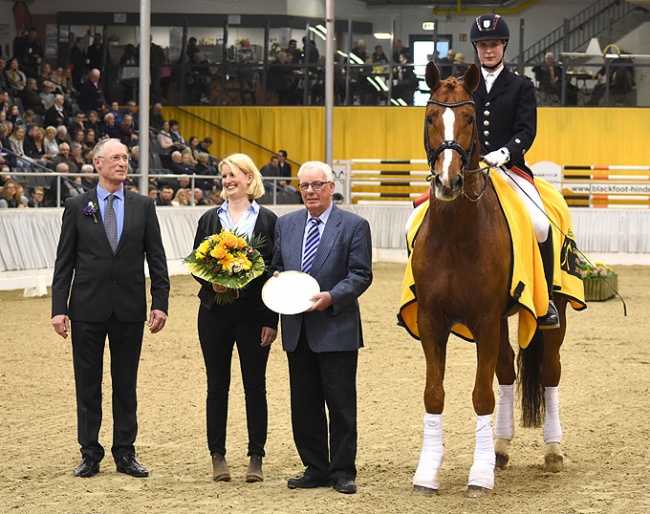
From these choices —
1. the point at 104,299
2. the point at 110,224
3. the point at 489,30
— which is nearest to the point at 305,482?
the point at 104,299

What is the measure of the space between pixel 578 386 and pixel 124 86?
1951cm

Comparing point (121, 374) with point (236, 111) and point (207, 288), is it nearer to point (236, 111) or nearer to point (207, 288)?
point (207, 288)

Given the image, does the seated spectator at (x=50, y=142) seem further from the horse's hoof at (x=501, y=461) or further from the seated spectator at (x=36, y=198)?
the horse's hoof at (x=501, y=461)

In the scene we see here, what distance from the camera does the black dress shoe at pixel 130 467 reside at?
5777 mm

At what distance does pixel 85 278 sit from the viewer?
5.84 metres

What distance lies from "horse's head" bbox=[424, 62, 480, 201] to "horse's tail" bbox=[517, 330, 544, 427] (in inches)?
63.3

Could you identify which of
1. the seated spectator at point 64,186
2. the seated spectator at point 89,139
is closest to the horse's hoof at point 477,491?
the seated spectator at point 64,186

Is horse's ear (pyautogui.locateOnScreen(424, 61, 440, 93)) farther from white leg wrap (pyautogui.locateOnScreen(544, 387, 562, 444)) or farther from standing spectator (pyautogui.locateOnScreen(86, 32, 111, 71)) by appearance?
standing spectator (pyautogui.locateOnScreen(86, 32, 111, 71))

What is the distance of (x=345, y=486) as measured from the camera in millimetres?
5480

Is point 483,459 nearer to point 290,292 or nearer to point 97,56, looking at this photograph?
point 290,292

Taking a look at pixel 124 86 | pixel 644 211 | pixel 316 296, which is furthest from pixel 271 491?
pixel 124 86

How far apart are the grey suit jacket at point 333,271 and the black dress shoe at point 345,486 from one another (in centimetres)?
65

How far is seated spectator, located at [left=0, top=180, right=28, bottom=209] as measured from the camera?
1488 cm

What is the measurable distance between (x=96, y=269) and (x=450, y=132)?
201cm
